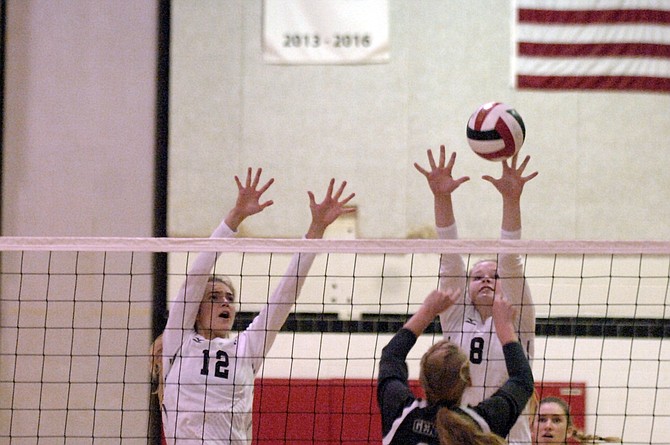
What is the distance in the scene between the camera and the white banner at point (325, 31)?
8.61 meters

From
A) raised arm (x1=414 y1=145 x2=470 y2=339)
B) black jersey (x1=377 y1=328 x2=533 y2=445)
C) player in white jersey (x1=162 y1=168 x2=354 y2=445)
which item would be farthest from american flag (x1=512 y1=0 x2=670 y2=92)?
black jersey (x1=377 y1=328 x2=533 y2=445)

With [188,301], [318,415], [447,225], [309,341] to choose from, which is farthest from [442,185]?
[309,341]

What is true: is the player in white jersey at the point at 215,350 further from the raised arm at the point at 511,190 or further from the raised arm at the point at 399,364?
the raised arm at the point at 399,364

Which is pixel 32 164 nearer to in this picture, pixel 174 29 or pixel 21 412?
pixel 21 412

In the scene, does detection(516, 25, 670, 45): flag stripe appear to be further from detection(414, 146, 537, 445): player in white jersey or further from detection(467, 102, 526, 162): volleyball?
detection(414, 146, 537, 445): player in white jersey

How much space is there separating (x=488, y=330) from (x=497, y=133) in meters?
1.06

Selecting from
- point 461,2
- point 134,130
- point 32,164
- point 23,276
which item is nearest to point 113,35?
point 134,130

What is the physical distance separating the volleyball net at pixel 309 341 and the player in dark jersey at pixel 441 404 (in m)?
2.97

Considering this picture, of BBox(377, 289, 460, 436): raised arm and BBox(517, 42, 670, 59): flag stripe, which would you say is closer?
BBox(377, 289, 460, 436): raised arm

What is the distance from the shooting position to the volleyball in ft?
15.7

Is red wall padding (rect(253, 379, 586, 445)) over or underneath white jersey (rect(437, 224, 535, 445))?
underneath

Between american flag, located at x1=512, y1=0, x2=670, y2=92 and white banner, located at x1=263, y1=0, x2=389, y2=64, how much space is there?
53.1 inches

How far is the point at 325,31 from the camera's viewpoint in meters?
8.62

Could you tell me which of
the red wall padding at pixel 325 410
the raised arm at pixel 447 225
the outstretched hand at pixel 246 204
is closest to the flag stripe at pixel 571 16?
the red wall padding at pixel 325 410
